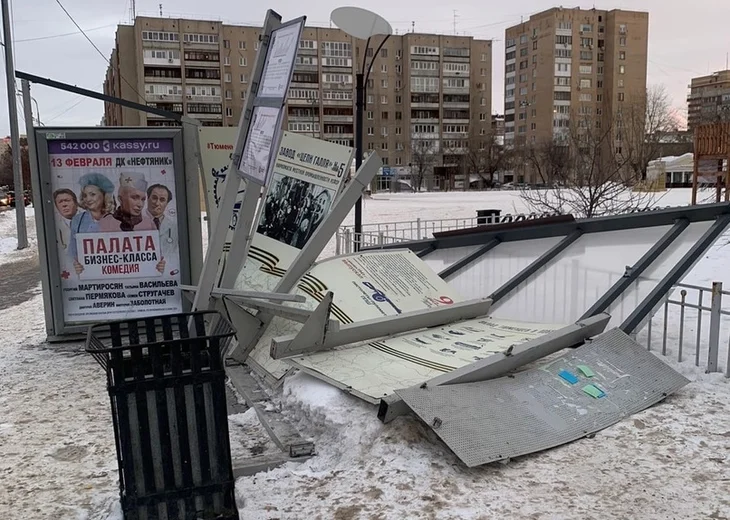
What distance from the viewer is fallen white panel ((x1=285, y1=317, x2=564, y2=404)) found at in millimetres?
4184

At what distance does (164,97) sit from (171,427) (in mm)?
72269

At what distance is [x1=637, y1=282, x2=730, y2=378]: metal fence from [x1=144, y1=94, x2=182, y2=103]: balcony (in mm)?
69744

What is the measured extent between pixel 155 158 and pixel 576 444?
4.84 metres

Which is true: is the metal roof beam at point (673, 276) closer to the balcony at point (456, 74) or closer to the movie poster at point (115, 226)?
the movie poster at point (115, 226)

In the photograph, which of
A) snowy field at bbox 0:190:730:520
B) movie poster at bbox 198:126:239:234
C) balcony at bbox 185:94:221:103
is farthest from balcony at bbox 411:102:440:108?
snowy field at bbox 0:190:730:520

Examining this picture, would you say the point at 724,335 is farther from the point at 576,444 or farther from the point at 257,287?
the point at 257,287

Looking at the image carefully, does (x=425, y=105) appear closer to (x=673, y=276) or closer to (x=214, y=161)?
(x=214, y=161)

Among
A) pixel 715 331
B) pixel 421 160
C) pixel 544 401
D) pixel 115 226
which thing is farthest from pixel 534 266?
pixel 421 160

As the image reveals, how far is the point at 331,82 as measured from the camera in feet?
242

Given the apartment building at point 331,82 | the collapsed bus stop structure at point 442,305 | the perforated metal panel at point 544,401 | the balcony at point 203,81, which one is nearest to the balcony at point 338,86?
the apartment building at point 331,82

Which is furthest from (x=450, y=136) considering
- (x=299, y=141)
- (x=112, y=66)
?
(x=299, y=141)

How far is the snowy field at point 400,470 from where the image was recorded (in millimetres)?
2988

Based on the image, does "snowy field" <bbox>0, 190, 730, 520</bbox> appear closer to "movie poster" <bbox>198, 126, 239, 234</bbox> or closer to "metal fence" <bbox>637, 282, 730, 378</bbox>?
"metal fence" <bbox>637, 282, 730, 378</bbox>

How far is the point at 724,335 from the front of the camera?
17.9 feet
